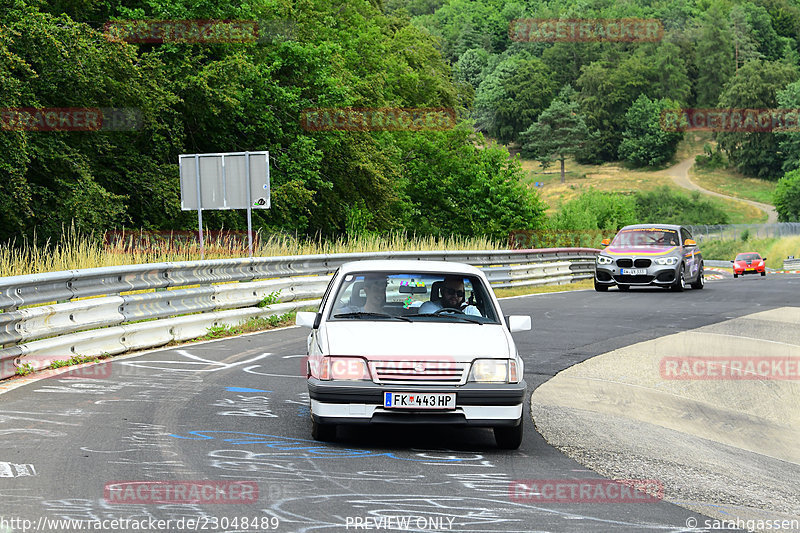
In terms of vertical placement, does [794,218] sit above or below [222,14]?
below

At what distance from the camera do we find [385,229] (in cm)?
4681

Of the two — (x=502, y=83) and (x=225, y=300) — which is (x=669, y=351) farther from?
(x=502, y=83)

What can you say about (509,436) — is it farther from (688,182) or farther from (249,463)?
(688,182)

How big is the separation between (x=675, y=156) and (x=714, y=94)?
2192 centimetres

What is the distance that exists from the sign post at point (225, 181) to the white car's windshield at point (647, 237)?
10364 millimetres

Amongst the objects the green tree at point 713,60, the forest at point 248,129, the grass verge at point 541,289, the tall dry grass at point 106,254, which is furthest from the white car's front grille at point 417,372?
the green tree at point 713,60

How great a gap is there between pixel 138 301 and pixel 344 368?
6504 mm

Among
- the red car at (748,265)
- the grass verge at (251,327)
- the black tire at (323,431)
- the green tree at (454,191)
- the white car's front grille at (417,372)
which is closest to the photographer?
the white car's front grille at (417,372)

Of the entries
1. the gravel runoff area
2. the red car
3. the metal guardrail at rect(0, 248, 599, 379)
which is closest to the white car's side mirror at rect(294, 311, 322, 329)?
the gravel runoff area

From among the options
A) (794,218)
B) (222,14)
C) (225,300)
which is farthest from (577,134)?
(225,300)

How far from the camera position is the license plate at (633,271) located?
84.8 feet

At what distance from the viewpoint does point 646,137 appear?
531ft

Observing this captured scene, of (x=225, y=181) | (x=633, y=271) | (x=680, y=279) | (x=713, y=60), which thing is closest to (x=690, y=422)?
(x=225, y=181)

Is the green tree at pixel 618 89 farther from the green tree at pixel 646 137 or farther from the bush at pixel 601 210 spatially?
the bush at pixel 601 210
